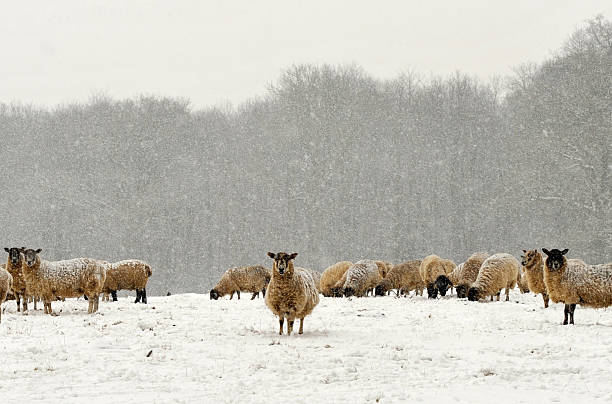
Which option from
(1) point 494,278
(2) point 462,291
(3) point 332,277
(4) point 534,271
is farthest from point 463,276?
(3) point 332,277

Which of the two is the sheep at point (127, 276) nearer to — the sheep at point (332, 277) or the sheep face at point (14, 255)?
the sheep face at point (14, 255)

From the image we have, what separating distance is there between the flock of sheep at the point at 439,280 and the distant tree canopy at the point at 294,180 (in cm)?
1644

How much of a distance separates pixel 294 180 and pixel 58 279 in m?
31.5

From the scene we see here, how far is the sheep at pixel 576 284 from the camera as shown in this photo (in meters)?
15.9

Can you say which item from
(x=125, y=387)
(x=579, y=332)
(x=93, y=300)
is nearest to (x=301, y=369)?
(x=125, y=387)

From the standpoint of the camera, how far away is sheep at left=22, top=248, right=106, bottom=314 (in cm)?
1755

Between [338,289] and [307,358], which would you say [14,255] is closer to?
[307,358]

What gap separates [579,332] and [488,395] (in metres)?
6.05

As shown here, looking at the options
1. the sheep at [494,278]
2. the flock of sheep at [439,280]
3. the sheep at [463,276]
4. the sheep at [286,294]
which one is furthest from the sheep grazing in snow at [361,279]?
the sheep at [286,294]

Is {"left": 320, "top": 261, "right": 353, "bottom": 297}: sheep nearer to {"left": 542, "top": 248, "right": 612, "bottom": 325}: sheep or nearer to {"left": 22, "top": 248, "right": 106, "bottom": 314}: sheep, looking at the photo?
{"left": 22, "top": 248, "right": 106, "bottom": 314}: sheep

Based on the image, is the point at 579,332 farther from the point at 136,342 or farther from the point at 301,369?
the point at 136,342

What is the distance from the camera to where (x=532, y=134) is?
1599 inches

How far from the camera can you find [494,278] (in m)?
22.4

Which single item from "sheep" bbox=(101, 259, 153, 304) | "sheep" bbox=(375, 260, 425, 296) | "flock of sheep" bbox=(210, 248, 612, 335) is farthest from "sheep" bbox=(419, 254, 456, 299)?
"sheep" bbox=(101, 259, 153, 304)
